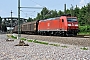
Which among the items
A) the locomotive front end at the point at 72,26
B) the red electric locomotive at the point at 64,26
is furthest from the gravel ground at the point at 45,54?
the red electric locomotive at the point at 64,26

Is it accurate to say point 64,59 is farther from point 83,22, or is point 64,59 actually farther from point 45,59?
point 83,22

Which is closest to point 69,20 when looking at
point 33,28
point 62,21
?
point 62,21

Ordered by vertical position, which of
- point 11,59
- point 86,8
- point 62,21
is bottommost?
point 11,59

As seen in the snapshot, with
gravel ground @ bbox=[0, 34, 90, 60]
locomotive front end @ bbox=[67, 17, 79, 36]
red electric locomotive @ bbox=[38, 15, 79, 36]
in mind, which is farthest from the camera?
red electric locomotive @ bbox=[38, 15, 79, 36]

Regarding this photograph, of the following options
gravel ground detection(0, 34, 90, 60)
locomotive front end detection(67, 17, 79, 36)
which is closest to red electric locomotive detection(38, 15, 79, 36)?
locomotive front end detection(67, 17, 79, 36)

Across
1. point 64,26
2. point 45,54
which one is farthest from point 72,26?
point 45,54

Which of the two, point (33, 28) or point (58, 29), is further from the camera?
point (33, 28)

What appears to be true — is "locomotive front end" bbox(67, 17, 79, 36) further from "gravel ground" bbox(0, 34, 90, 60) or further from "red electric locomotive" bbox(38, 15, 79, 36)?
"gravel ground" bbox(0, 34, 90, 60)

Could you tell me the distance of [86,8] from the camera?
92.0m

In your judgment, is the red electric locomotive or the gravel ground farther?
the red electric locomotive

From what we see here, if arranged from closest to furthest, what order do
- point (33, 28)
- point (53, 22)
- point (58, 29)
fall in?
point (58, 29) < point (53, 22) < point (33, 28)

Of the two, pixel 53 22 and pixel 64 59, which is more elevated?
pixel 53 22

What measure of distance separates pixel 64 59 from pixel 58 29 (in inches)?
1094

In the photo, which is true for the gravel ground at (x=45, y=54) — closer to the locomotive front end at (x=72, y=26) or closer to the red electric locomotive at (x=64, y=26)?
the locomotive front end at (x=72, y=26)
